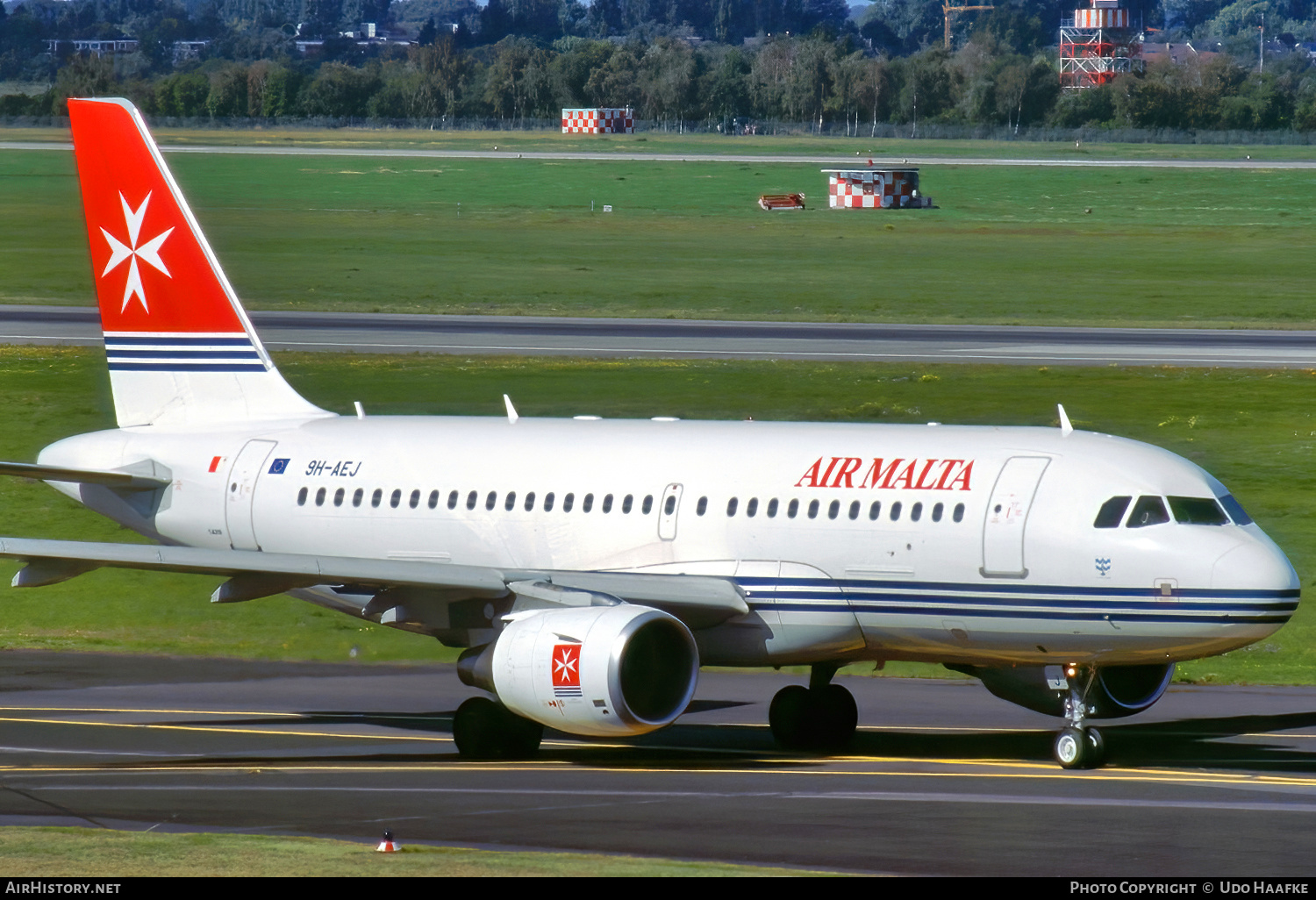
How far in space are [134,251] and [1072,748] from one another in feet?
60.6

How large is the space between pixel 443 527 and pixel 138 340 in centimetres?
779

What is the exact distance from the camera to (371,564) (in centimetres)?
2923

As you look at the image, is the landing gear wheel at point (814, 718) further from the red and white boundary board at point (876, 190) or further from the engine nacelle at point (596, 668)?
the red and white boundary board at point (876, 190)

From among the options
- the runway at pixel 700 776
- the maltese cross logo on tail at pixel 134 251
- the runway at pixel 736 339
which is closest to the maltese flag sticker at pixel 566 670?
the runway at pixel 700 776

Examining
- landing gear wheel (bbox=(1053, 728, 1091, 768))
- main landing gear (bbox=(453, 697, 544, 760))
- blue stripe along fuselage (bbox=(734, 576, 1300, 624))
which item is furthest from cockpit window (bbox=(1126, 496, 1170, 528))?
main landing gear (bbox=(453, 697, 544, 760))

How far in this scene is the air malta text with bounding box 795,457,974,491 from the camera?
28.5 m

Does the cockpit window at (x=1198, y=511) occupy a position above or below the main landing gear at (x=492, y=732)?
above

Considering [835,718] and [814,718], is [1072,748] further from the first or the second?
[814,718]

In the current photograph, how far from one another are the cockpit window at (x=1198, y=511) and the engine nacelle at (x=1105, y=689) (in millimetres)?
2655

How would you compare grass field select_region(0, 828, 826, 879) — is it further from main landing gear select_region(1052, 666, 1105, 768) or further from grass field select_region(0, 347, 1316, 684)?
grass field select_region(0, 347, 1316, 684)

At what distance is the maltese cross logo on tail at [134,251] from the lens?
35.8 metres

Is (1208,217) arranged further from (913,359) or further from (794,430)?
(794,430)

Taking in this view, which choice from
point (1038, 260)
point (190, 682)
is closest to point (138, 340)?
point (190, 682)

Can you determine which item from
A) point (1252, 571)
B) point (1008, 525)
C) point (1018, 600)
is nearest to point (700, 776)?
point (1018, 600)
